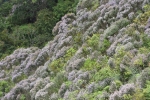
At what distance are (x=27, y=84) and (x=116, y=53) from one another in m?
6.63

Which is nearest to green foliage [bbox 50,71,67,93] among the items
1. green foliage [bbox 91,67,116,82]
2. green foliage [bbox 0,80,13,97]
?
green foliage [bbox 91,67,116,82]

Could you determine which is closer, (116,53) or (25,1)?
(116,53)

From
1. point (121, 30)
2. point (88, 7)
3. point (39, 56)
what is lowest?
point (121, 30)

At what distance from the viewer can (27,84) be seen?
719 inches

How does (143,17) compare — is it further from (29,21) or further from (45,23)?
(29,21)

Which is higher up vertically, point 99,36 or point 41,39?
point 41,39

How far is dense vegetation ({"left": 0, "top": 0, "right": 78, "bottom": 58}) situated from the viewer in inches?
1246

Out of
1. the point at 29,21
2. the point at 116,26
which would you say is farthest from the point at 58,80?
the point at 29,21

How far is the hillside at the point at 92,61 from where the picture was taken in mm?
12320

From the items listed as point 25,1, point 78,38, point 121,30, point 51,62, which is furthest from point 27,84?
point 25,1

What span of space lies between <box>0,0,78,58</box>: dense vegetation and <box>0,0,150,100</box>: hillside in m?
7.94

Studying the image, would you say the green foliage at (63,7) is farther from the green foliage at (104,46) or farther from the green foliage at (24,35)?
the green foliage at (104,46)

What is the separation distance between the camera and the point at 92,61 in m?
15.4

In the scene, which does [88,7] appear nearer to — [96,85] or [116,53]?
[116,53]
